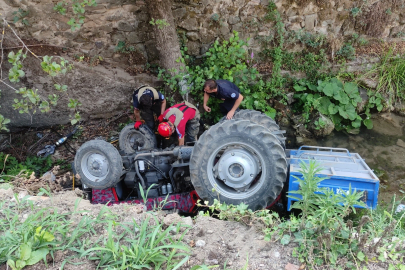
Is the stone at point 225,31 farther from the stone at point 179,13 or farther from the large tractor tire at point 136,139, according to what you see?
the large tractor tire at point 136,139

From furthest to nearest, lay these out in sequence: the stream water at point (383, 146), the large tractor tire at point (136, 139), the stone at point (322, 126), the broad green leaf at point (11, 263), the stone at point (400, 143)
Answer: the stone at point (322, 126), the stone at point (400, 143), the stream water at point (383, 146), the large tractor tire at point (136, 139), the broad green leaf at point (11, 263)

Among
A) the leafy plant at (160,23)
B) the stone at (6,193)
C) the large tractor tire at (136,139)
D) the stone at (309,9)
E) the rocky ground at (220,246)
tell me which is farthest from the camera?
the stone at (309,9)

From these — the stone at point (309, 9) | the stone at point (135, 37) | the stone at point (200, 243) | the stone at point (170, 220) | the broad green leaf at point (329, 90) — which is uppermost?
the stone at point (309, 9)

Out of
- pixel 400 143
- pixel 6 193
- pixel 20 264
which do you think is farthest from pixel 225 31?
pixel 20 264

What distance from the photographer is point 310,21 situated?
20.8 feet

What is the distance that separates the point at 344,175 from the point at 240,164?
1138mm

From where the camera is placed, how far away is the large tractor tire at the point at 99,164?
3.67 metres

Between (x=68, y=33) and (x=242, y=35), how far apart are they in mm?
3657

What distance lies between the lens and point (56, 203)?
260 centimetres

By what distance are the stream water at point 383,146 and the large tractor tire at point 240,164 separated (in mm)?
2710

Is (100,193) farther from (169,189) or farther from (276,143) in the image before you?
(276,143)

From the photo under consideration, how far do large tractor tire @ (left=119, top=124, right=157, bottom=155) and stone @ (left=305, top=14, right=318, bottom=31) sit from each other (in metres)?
4.26

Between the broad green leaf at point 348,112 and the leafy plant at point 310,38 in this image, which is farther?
the leafy plant at point 310,38

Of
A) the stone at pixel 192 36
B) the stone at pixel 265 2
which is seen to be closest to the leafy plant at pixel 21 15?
the stone at pixel 192 36
